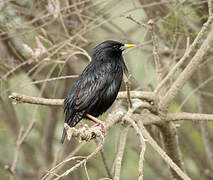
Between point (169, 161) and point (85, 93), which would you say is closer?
point (169, 161)

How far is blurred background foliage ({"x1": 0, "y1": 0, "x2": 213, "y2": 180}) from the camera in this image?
479 cm

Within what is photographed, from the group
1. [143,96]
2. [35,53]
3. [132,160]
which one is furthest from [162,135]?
[132,160]

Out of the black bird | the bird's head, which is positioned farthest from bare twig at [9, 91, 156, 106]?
the bird's head

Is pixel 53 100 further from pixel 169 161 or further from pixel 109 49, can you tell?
pixel 169 161

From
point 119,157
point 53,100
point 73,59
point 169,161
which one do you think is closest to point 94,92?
point 53,100

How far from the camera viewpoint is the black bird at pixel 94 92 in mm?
4363

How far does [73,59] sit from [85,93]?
5.76ft

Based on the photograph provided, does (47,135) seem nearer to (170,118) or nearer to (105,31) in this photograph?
(105,31)

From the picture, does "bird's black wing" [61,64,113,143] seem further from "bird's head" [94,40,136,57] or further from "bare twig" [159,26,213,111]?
"bare twig" [159,26,213,111]

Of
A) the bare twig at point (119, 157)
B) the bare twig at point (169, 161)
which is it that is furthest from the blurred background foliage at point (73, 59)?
the bare twig at point (169, 161)

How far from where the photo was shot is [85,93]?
4.43 meters

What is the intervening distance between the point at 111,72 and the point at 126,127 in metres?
1.04

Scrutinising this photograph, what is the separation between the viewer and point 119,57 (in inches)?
195

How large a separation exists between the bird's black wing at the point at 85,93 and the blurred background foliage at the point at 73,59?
21 centimetres
